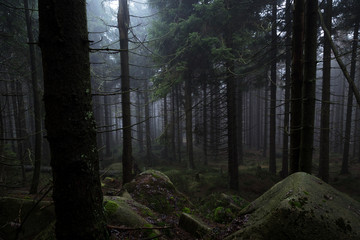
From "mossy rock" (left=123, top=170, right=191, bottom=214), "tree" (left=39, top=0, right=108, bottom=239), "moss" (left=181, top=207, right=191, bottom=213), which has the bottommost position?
"moss" (left=181, top=207, right=191, bottom=213)

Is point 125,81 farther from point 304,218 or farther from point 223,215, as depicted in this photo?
point 304,218

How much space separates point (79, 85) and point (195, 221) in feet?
15.7

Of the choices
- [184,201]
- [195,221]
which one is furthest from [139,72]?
[195,221]

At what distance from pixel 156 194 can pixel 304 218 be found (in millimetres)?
5243

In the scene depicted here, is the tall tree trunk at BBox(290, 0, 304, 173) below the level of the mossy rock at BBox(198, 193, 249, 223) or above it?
above

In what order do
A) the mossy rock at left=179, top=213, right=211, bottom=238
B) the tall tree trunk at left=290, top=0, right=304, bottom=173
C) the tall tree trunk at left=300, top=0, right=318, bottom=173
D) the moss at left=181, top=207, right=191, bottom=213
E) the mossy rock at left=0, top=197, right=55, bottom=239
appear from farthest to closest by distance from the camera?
the moss at left=181, top=207, right=191, bottom=213 < the tall tree trunk at left=290, top=0, right=304, bottom=173 < the tall tree trunk at left=300, top=0, right=318, bottom=173 < the mossy rock at left=179, top=213, right=211, bottom=238 < the mossy rock at left=0, top=197, right=55, bottom=239

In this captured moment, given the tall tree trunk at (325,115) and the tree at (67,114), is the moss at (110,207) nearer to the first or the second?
the tree at (67,114)

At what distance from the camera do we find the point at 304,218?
2.88 meters

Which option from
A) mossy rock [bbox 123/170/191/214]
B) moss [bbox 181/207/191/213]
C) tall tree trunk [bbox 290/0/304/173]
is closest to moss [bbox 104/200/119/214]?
mossy rock [bbox 123/170/191/214]

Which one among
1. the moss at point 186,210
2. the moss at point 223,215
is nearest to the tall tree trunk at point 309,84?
the moss at point 223,215

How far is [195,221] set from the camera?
5.12 m

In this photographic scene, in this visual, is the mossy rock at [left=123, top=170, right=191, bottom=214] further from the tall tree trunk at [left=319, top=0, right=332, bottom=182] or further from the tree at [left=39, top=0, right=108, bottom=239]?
the tall tree trunk at [left=319, top=0, right=332, bottom=182]

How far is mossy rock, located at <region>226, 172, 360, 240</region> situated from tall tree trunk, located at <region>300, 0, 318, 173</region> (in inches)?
71.9

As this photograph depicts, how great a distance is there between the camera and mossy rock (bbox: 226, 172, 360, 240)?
9.29 feet
